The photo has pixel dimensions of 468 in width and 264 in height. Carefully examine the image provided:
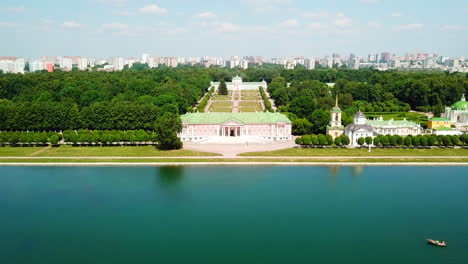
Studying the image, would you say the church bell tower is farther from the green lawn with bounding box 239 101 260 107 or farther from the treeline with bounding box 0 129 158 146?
the green lawn with bounding box 239 101 260 107

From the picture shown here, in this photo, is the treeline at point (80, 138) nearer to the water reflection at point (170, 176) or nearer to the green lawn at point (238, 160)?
the green lawn at point (238, 160)

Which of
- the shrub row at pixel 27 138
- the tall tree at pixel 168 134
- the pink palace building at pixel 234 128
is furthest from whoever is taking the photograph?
the pink palace building at pixel 234 128

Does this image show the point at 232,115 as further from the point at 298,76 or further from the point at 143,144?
the point at 298,76

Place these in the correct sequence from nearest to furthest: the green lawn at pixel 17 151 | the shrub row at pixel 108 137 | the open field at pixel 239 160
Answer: the open field at pixel 239 160
the green lawn at pixel 17 151
the shrub row at pixel 108 137

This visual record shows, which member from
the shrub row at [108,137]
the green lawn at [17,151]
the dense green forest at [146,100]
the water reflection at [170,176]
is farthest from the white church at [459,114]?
the green lawn at [17,151]

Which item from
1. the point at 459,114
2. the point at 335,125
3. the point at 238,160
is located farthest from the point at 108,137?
the point at 459,114

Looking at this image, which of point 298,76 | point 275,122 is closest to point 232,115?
point 275,122

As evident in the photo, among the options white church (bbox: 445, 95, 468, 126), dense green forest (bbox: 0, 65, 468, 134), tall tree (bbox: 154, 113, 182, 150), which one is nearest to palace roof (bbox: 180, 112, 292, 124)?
dense green forest (bbox: 0, 65, 468, 134)
